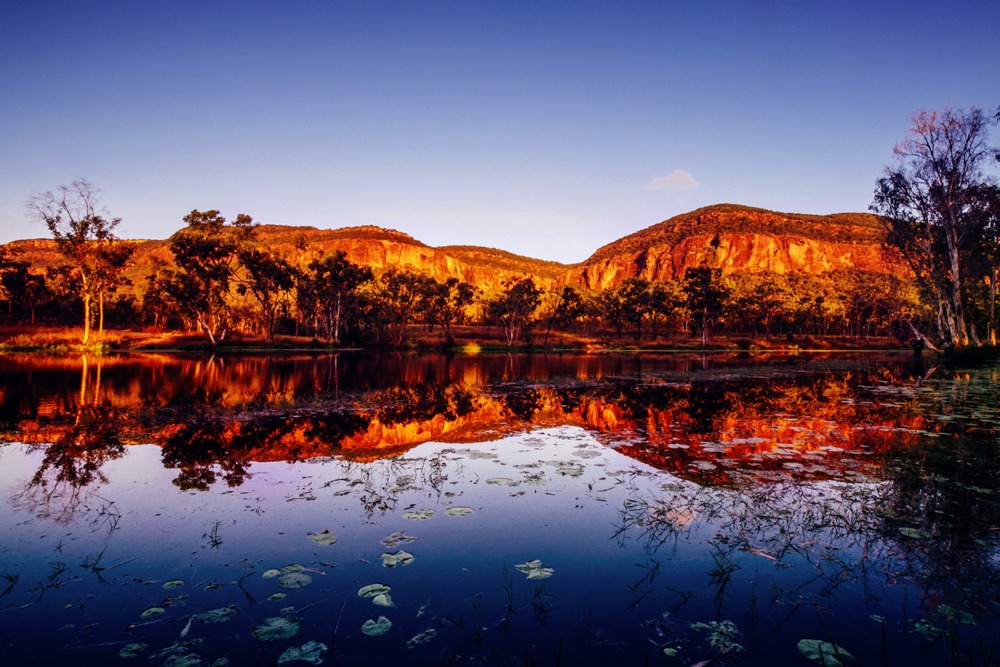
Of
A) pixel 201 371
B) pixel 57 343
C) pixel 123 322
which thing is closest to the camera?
pixel 201 371

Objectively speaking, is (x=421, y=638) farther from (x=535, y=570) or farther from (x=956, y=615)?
(x=956, y=615)

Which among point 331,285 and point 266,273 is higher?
point 266,273

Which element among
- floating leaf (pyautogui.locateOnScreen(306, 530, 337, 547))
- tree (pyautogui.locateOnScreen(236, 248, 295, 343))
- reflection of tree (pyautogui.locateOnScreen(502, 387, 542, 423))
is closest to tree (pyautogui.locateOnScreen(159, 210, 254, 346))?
tree (pyautogui.locateOnScreen(236, 248, 295, 343))

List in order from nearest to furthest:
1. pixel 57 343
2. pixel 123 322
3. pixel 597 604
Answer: pixel 597 604 < pixel 57 343 < pixel 123 322

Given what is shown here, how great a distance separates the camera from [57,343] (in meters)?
57.3

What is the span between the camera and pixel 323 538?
23.7 feet

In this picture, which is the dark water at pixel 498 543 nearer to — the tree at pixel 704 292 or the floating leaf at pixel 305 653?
the floating leaf at pixel 305 653

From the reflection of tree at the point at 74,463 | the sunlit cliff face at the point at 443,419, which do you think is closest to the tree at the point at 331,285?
the sunlit cliff face at the point at 443,419

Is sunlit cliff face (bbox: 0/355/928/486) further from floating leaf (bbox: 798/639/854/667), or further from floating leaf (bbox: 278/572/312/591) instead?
floating leaf (bbox: 798/639/854/667)

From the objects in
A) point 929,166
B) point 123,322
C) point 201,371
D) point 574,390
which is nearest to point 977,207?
point 929,166

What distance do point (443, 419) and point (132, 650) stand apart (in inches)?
526

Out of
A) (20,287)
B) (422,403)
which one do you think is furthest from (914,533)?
(20,287)

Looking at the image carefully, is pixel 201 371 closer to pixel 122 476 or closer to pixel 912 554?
pixel 122 476

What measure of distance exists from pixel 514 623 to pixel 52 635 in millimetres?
4289
